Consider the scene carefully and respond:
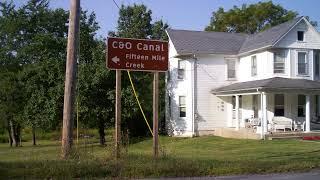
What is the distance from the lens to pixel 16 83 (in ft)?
140

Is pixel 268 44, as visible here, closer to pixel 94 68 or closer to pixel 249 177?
pixel 94 68

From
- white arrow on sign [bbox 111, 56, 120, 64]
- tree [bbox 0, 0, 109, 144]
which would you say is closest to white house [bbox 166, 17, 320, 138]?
tree [bbox 0, 0, 109, 144]

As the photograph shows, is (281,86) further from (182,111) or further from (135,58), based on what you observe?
(135,58)

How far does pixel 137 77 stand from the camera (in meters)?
38.9

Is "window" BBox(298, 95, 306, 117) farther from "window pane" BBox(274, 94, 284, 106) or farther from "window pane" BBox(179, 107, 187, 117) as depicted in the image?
"window pane" BBox(179, 107, 187, 117)

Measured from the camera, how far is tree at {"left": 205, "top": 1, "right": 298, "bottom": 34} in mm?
61656

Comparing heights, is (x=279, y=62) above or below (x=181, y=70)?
above

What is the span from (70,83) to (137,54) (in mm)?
2368

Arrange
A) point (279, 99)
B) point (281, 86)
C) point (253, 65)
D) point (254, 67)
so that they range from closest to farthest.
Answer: point (281, 86)
point (279, 99)
point (254, 67)
point (253, 65)

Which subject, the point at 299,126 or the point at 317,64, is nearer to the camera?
the point at 299,126

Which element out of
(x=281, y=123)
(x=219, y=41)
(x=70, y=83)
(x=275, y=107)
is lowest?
(x=281, y=123)

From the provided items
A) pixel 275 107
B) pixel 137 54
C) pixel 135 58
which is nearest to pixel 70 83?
pixel 135 58

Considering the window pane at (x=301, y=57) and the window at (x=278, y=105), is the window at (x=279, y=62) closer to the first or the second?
the window pane at (x=301, y=57)

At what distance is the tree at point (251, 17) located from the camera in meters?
61.7
